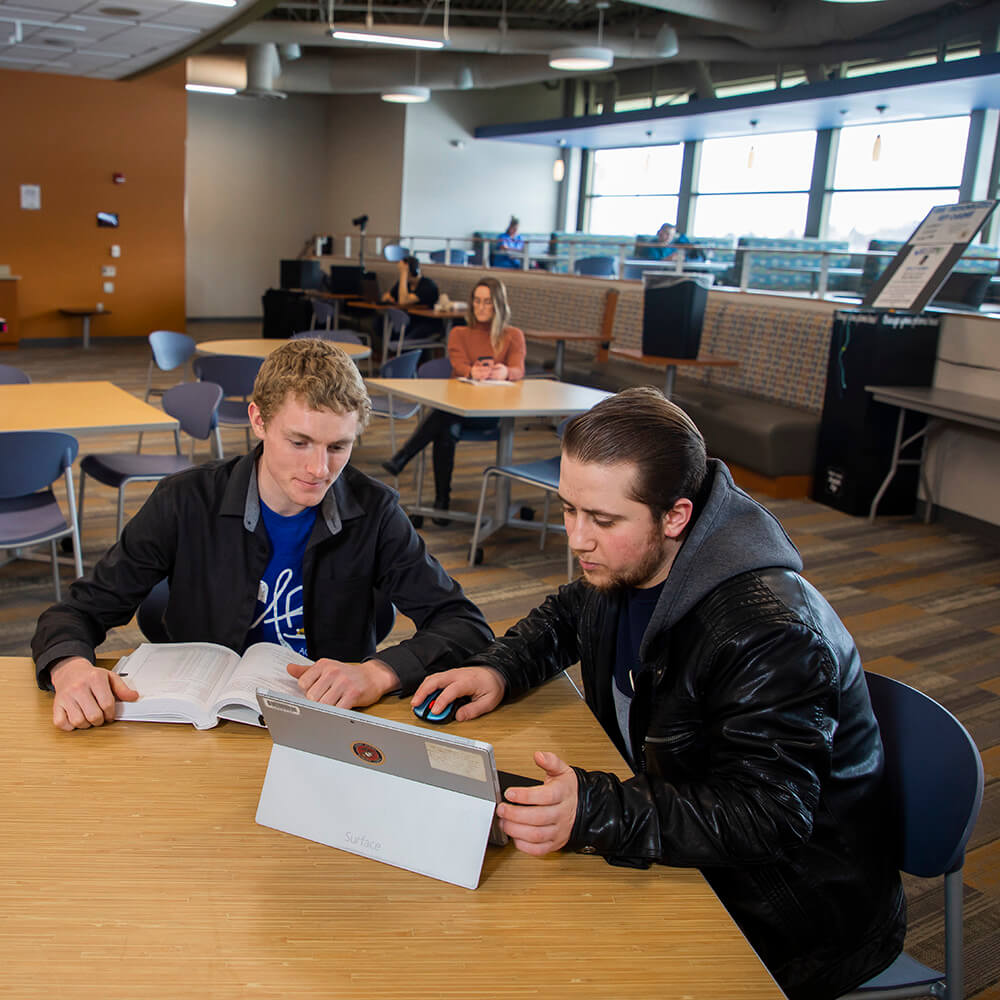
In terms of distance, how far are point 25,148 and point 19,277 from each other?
1.56 metres

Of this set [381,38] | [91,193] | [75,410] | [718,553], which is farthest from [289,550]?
[91,193]

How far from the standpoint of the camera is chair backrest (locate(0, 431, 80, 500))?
3.16 metres

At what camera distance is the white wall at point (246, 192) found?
1581cm

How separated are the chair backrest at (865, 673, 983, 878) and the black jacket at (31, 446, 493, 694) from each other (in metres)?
0.69

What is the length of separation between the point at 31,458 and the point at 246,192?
14.3 m

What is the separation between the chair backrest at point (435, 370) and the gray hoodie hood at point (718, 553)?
14.7ft

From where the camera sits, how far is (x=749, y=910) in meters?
1.29

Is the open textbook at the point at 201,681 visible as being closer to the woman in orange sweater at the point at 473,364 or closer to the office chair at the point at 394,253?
the woman in orange sweater at the point at 473,364

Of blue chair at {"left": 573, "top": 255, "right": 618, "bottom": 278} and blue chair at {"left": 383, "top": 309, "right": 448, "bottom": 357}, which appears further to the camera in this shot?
blue chair at {"left": 573, "top": 255, "right": 618, "bottom": 278}

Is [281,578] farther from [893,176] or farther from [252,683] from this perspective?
[893,176]

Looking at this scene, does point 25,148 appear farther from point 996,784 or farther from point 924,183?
point 996,784

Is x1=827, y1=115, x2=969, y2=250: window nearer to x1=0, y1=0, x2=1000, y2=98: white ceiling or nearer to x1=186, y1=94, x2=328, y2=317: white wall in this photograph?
x1=0, y1=0, x2=1000, y2=98: white ceiling

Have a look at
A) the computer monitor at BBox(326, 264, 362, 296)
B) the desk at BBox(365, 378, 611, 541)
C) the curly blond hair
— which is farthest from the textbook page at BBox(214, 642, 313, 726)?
the computer monitor at BBox(326, 264, 362, 296)

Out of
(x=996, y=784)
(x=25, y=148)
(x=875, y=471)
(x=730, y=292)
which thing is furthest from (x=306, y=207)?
(x=996, y=784)
